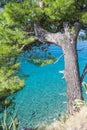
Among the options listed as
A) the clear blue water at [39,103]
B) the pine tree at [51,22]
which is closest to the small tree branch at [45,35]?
the pine tree at [51,22]

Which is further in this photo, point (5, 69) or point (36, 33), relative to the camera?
→ point (36, 33)

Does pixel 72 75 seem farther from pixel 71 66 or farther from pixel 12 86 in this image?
pixel 12 86

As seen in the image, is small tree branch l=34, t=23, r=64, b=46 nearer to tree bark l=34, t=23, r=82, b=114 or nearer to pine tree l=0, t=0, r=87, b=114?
pine tree l=0, t=0, r=87, b=114

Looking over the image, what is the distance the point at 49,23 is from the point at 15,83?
2.33m

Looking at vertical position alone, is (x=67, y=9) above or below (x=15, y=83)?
above

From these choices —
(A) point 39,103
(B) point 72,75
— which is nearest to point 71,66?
(B) point 72,75

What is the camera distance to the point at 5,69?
9.89m

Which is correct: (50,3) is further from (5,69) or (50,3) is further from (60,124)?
(60,124)

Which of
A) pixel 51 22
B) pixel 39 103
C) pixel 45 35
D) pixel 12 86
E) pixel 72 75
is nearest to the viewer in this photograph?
pixel 12 86

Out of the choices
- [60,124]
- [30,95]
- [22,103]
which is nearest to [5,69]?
[60,124]

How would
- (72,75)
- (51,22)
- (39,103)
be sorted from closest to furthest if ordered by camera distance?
(72,75)
(51,22)
(39,103)

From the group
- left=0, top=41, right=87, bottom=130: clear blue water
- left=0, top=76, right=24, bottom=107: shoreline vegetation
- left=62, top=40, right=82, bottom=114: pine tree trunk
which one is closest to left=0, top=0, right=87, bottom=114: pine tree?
left=62, top=40, right=82, bottom=114: pine tree trunk

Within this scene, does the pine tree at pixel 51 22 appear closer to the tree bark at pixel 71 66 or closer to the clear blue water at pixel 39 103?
the tree bark at pixel 71 66

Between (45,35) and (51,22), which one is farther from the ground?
(51,22)
